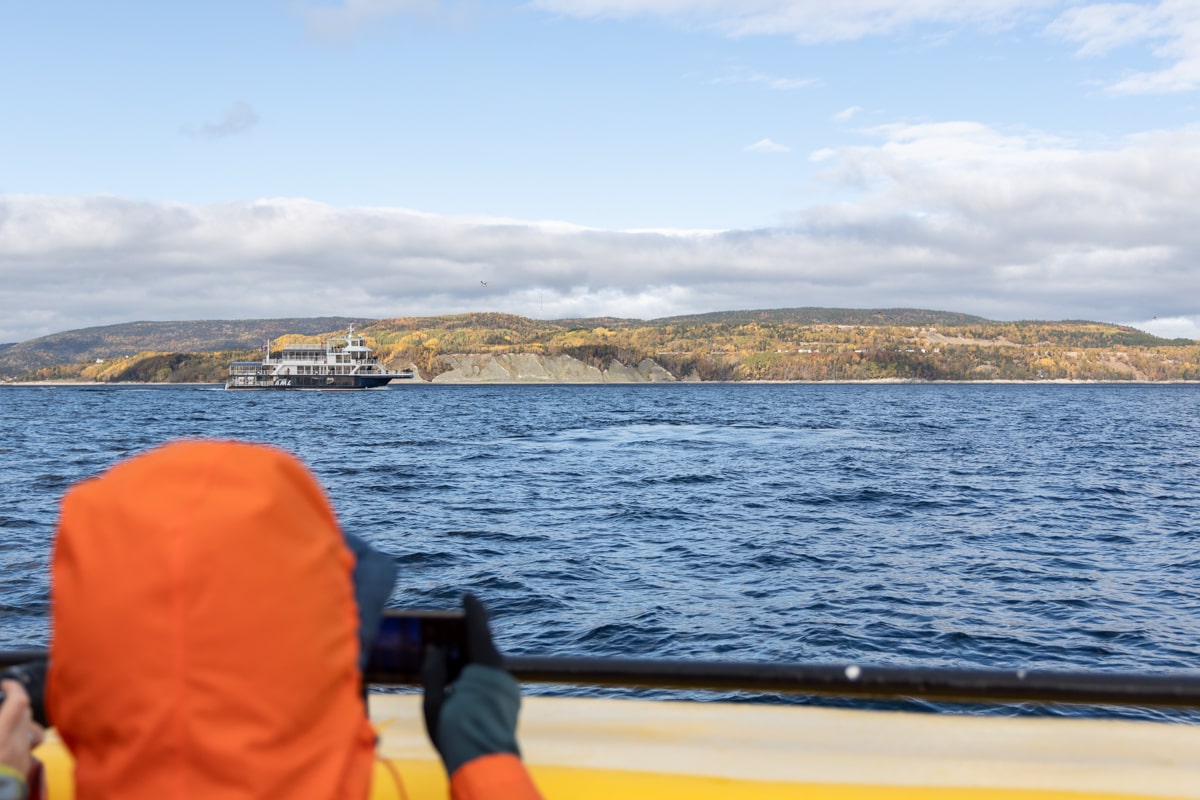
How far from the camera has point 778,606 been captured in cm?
1256

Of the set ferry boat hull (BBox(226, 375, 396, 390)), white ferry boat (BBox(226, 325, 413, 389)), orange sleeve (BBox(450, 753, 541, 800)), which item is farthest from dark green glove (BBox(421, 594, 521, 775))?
ferry boat hull (BBox(226, 375, 396, 390))

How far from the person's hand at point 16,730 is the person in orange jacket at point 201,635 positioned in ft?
0.81

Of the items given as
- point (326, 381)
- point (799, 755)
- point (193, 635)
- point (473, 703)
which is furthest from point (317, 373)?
point (193, 635)

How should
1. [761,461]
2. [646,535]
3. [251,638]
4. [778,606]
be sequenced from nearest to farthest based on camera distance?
[251,638] → [778,606] → [646,535] → [761,461]

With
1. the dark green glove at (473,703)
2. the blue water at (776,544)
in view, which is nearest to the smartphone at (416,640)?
the dark green glove at (473,703)

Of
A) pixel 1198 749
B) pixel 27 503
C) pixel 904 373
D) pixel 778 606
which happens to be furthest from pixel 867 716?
pixel 904 373

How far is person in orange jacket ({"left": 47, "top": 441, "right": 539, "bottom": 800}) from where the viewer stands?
1.18 metres

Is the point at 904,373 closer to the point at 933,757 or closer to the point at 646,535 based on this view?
the point at 646,535

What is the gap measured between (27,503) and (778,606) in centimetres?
1917

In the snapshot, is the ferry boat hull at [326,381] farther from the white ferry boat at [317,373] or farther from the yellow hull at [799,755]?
the yellow hull at [799,755]

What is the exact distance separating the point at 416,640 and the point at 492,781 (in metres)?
0.30

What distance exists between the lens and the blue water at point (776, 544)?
11094 millimetres

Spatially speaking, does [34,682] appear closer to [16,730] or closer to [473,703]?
[16,730]

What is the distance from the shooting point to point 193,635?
1.18 m
